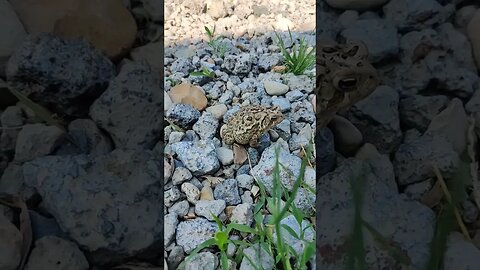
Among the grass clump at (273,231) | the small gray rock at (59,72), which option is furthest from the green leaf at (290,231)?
the small gray rock at (59,72)

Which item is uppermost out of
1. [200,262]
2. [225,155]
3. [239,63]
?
[239,63]

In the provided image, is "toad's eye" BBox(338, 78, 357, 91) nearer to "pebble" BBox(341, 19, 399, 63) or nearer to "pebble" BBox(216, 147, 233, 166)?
"pebble" BBox(341, 19, 399, 63)

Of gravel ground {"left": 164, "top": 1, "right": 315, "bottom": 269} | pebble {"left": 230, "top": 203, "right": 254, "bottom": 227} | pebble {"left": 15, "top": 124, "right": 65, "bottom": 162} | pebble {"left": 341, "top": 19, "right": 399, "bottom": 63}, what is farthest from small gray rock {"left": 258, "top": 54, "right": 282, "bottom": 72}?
pebble {"left": 15, "top": 124, "right": 65, "bottom": 162}

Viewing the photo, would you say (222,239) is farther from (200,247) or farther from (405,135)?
(405,135)

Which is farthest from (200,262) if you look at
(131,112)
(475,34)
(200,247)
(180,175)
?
(475,34)

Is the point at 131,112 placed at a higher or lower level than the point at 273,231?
higher

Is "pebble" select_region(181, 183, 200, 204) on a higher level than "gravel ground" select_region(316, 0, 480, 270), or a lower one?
lower
